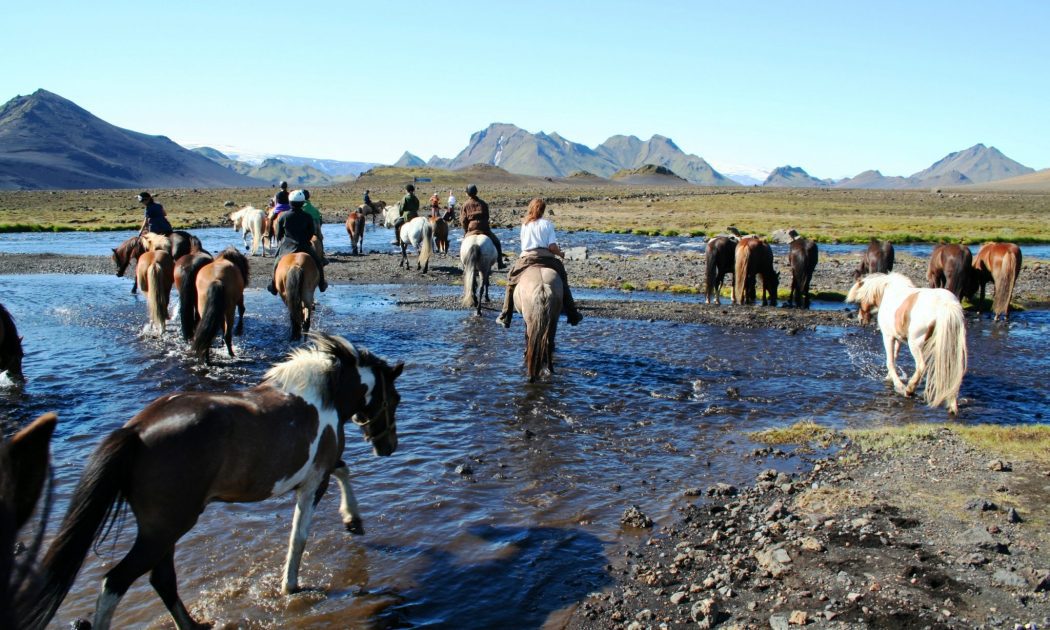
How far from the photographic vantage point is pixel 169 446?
3793 millimetres

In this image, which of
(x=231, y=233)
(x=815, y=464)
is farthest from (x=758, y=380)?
(x=231, y=233)

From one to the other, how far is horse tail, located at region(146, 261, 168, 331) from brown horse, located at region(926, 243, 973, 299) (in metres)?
15.3

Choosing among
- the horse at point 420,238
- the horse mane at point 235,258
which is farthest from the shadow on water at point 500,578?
the horse at point 420,238

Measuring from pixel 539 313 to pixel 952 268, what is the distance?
35.0ft

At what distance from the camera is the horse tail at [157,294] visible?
455 inches

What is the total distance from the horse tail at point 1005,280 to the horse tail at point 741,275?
16.7 ft

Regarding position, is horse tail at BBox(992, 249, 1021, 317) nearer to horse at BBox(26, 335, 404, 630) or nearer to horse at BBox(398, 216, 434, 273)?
horse at BBox(398, 216, 434, 273)

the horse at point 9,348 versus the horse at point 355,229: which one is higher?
A: the horse at point 355,229

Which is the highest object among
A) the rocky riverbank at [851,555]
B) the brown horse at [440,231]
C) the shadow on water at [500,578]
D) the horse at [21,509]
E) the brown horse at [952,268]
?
the brown horse at [440,231]

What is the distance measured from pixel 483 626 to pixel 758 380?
682 centimetres

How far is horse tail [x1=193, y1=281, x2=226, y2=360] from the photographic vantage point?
976 centimetres

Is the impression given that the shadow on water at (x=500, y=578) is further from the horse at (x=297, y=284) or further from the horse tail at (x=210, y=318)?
the horse at (x=297, y=284)

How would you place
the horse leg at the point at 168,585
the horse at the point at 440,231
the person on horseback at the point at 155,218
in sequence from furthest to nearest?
1. the horse at the point at 440,231
2. the person on horseback at the point at 155,218
3. the horse leg at the point at 168,585

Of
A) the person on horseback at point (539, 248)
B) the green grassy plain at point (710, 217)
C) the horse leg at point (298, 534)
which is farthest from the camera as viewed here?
the green grassy plain at point (710, 217)
